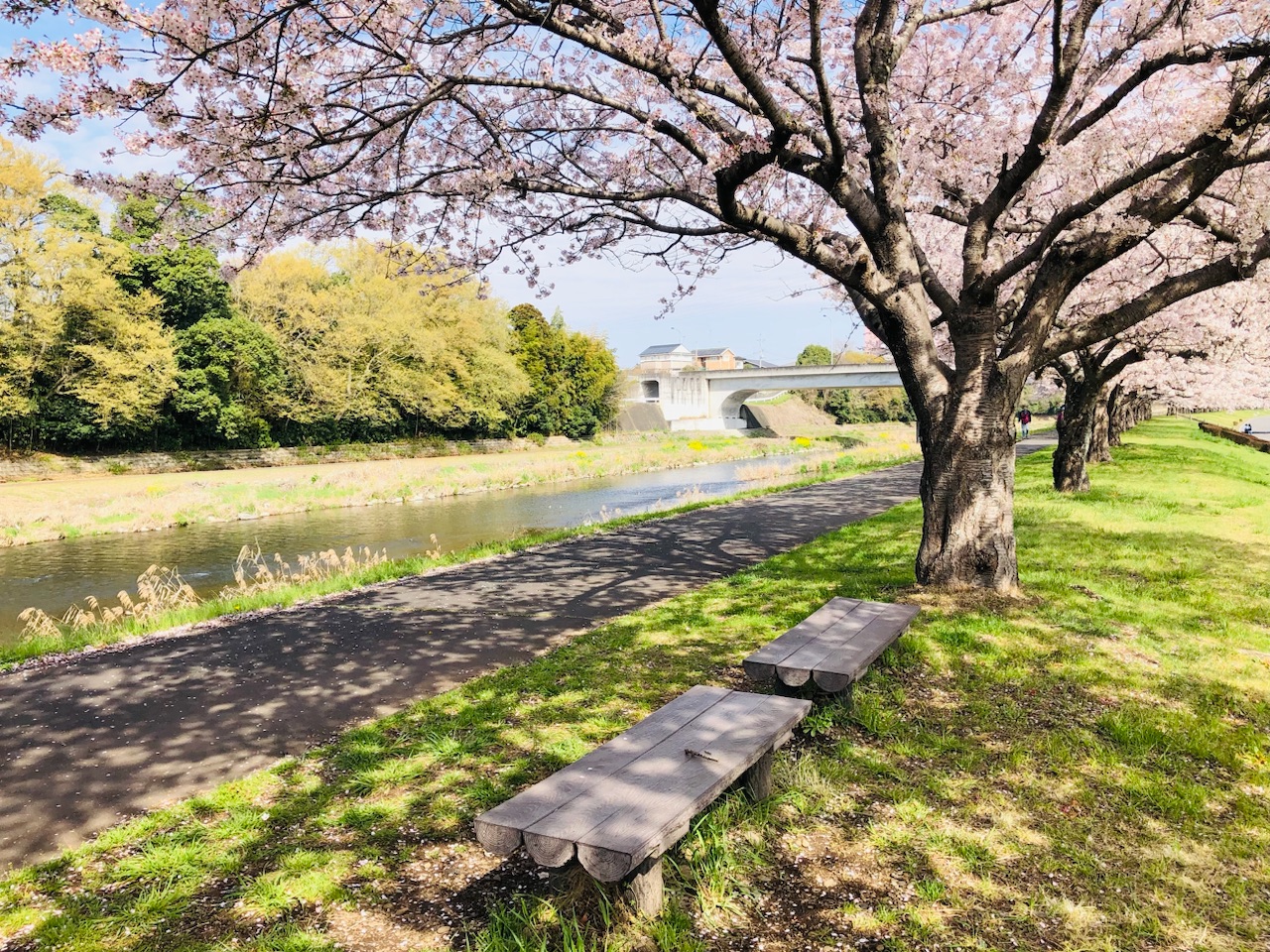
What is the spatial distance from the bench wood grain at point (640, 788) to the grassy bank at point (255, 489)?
22.3 meters

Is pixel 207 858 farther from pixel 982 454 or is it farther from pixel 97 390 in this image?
pixel 97 390

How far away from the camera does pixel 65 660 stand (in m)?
7.14

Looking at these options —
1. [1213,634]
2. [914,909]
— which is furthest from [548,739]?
[1213,634]

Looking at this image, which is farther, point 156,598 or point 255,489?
point 255,489

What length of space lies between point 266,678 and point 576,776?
13.8 ft

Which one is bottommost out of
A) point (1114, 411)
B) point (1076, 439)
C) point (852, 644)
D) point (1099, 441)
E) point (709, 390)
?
point (852, 644)

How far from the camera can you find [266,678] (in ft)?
20.6

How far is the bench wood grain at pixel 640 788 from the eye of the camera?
265 centimetres

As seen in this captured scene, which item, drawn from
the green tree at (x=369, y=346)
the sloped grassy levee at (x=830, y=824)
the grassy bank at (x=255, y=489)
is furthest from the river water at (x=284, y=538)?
the green tree at (x=369, y=346)

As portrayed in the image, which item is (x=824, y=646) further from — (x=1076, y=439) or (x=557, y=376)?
(x=557, y=376)

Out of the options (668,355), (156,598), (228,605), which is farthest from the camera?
(668,355)

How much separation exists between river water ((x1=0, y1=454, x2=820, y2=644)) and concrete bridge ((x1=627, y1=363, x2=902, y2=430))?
35.2m

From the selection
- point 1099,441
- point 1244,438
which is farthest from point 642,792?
point 1244,438

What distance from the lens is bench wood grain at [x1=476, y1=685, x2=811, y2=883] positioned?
2646mm
